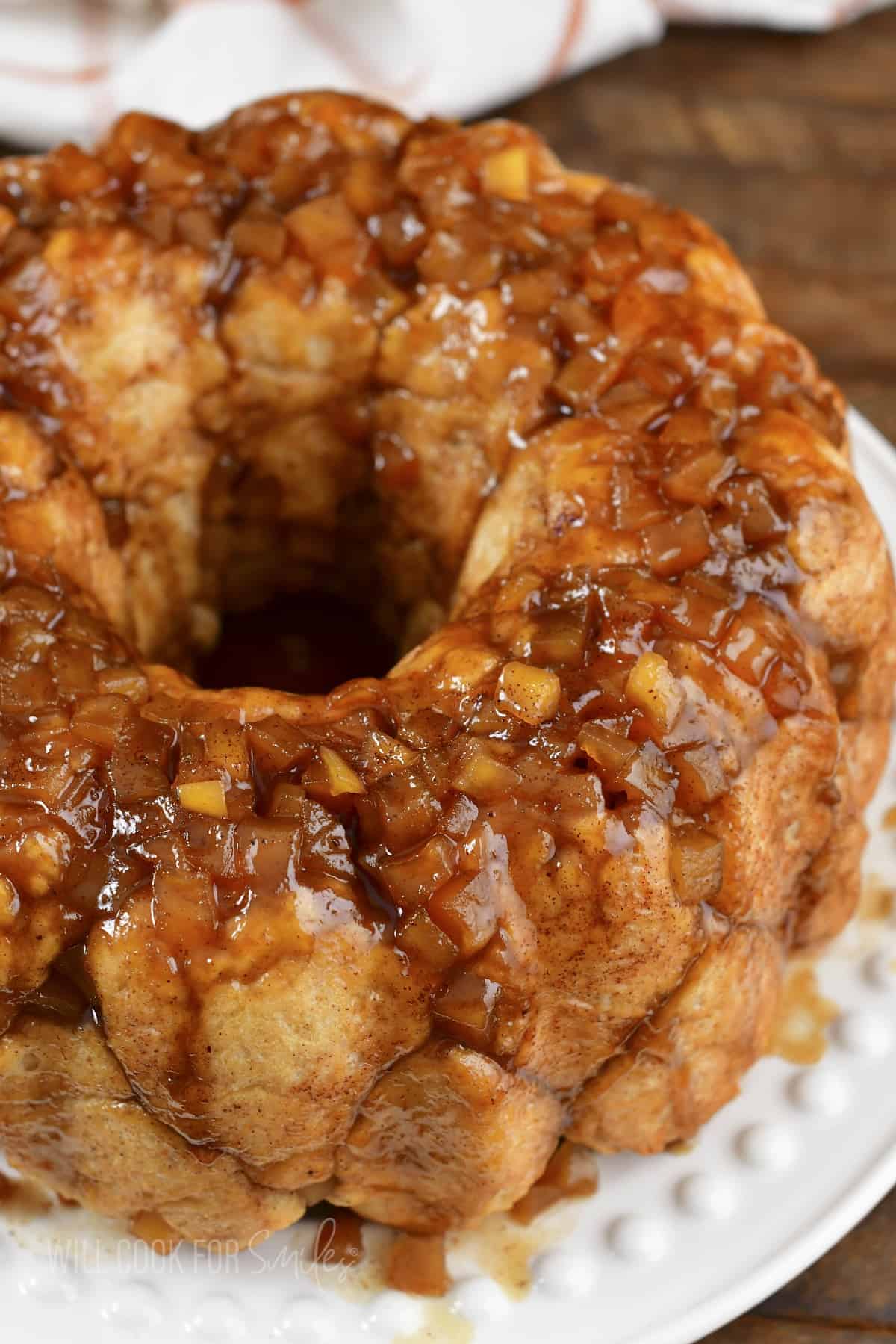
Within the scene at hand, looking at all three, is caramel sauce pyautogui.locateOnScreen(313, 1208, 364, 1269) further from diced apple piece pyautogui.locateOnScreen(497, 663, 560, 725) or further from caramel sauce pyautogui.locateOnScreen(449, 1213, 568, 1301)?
diced apple piece pyautogui.locateOnScreen(497, 663, 560, 725)

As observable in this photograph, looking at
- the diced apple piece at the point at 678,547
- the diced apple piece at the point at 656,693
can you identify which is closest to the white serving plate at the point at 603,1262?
the diced apple piece at the point at 656,693

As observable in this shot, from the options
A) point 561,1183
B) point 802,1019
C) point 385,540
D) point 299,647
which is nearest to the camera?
point 561,1183

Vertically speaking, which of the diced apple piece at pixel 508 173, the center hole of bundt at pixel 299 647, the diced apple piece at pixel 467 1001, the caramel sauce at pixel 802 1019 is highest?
the diced apple piece at pixel 508 173

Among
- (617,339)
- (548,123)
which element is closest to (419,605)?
(617,339)

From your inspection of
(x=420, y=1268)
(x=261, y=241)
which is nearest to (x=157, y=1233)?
(x=420, y=1268)

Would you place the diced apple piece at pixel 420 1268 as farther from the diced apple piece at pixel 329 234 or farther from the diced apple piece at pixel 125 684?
the diced apple piece at pixel 329 234

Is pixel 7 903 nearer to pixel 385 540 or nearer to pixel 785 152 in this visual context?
pixel 385 540

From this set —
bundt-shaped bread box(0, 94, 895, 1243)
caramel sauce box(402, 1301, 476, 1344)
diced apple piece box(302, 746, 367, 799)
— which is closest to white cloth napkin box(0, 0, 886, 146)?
bundt-shaped bread box(0, 94, 895, 1243)
